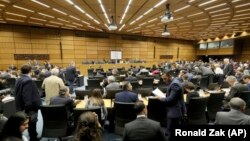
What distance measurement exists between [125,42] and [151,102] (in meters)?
18.8

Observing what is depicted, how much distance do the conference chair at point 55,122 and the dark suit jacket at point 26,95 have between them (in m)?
0.22

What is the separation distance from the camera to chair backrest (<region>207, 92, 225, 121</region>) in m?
4.62

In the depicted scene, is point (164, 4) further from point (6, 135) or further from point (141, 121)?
point (6, 135)

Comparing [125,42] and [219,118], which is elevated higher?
[125,42]

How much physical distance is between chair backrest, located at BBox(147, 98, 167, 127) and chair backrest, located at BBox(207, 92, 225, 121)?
1.19m

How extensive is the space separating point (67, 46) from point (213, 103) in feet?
54.2

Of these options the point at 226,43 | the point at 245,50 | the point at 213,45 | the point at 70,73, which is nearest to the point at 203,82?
the point at 70,73

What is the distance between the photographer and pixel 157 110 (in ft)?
14.3

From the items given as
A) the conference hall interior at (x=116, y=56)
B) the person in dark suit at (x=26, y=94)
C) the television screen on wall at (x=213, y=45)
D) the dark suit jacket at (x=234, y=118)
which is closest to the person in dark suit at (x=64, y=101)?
the conference hall interior at (x=116, y=56)

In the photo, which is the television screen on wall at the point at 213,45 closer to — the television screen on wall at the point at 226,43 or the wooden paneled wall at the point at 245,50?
the television screen on wall at the point at 226,43

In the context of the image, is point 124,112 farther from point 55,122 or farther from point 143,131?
point 143,131

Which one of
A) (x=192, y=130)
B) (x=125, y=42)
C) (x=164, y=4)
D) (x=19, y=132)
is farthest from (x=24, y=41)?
(x=192, y=130)

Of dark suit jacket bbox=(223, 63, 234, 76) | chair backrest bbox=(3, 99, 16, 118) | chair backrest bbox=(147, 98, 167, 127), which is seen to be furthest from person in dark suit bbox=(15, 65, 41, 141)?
dark suit jacket bbox=(223, 63, 234, 76)

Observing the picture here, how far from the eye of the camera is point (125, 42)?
890 inches
